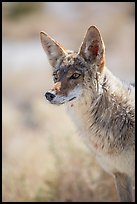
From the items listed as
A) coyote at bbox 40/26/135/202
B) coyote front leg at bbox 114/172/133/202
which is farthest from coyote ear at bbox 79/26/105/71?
coyote front leg at bbox 114/172/133/202

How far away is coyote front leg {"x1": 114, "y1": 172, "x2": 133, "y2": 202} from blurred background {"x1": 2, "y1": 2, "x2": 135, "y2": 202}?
4.39 ft

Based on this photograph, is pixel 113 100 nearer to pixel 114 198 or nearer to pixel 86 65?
pixel 86 65

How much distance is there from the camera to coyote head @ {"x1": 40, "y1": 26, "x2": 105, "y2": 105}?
7.86 meters

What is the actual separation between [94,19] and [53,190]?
2133 cm

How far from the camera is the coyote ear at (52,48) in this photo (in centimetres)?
829

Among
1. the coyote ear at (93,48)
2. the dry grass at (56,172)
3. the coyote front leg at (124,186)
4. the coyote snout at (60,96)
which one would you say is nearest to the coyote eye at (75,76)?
the coyote snout at (60,96)

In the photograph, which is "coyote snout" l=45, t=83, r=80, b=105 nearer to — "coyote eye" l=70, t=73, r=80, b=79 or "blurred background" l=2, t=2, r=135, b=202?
"coyote eye" l=70, t=73, r=80, b=79

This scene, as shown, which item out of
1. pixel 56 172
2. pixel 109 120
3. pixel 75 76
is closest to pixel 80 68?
pixel 75 76

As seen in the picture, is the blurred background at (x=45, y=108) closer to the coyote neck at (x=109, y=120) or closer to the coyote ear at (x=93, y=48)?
the coyote neck at (x=109, y=120)

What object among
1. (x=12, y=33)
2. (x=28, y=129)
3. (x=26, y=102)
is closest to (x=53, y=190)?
(x=28, y=129)

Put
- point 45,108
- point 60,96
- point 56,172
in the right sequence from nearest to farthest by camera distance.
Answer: point 60,96 < point 56,172 < point 45,108

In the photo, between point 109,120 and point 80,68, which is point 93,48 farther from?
point 109,120

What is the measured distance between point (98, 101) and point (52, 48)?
762 millimetres

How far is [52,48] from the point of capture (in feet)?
27.4
